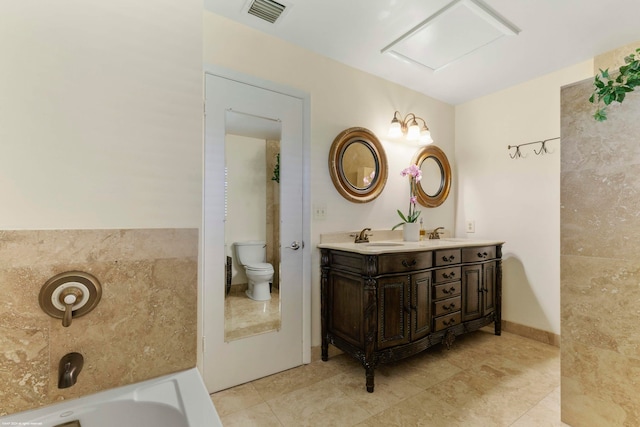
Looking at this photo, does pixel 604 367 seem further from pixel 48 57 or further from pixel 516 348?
pixel 48 57

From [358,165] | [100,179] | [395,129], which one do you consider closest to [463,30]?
[395,129]

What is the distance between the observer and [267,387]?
5.99ft

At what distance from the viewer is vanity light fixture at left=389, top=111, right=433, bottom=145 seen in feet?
8.28

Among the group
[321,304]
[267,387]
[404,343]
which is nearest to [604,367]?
[404,343]

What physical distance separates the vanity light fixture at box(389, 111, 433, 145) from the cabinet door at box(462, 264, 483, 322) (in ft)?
4.02

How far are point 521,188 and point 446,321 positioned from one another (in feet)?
4.92

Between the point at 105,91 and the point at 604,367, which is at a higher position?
the point at 105,91

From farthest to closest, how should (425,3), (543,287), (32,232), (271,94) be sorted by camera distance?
1. (543,287)
2. (271,94)
3. (425,3)
4. (32,232)

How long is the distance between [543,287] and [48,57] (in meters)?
3.37

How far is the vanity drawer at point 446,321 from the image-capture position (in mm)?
2082

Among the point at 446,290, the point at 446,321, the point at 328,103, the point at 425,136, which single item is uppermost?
the point at 328,103

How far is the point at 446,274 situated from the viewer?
2.15 meters

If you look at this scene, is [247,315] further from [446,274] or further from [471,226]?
[471,226]

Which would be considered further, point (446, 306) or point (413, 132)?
point (413, 132)
